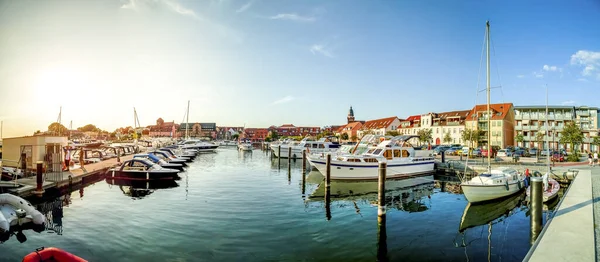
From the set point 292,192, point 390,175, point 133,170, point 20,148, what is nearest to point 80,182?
point 133,170

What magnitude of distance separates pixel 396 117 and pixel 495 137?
125 ft

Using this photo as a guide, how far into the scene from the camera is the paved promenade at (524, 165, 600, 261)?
8.95 m

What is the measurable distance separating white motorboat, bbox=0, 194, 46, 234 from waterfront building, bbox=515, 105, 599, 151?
277 feet

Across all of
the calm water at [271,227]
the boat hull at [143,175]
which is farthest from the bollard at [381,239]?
the boat hull at [143,175]

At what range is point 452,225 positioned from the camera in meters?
16.1

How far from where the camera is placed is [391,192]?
25.3 metres

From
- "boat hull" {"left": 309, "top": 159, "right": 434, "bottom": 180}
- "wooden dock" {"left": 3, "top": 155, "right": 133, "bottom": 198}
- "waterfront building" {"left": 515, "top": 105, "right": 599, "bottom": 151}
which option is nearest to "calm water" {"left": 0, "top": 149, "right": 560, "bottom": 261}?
"wooden dock" {"left": 3, "top": 155, "right": 133, "bottom": 198}

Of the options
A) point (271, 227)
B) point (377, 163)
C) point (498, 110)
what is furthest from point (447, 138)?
point (271, 227)

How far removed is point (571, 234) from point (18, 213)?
2292 cm

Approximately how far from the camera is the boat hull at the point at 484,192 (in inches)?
770

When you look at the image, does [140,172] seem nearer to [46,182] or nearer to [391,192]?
[46,182]

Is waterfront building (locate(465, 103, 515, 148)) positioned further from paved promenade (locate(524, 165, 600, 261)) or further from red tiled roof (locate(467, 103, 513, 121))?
paved promenade (locate(524, 165, 600, 261))

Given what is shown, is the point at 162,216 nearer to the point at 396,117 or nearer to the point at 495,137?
the point at 495,137

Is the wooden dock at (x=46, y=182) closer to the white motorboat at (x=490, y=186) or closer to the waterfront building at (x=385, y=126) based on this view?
the white motorboat at (x=490, y=186)
